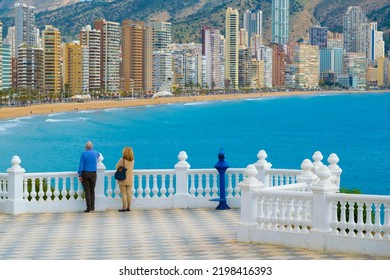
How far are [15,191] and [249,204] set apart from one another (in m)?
5.67

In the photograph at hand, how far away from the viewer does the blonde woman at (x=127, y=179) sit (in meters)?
17.0

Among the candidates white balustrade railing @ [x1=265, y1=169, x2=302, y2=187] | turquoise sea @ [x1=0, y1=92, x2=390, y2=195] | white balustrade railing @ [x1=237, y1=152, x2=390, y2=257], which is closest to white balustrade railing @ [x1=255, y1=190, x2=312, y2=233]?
white balustrade railing @ [x1=237, y1=152, x2=390, y2=257]

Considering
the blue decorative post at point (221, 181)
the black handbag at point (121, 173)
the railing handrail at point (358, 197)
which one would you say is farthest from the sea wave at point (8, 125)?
the railing handrail at point (358, 197)

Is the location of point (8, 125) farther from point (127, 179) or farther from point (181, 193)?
point (127, 179)

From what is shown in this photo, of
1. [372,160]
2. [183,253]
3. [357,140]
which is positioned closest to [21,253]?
[183,253]

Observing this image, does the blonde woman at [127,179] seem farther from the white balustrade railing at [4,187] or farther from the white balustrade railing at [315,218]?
the white balustrade railing at [315,218]

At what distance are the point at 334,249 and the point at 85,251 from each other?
3403 mm

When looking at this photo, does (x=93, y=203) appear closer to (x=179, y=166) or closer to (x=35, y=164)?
(x=179, y=166)

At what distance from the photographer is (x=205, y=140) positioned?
9188 centimetres

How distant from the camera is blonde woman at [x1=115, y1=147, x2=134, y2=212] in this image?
1705 centimetres

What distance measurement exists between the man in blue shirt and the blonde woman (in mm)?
462

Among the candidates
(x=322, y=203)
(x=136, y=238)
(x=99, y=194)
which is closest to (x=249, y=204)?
(x=322, y=203)

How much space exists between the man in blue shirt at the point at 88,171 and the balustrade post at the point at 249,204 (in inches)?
181

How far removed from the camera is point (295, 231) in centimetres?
1265
